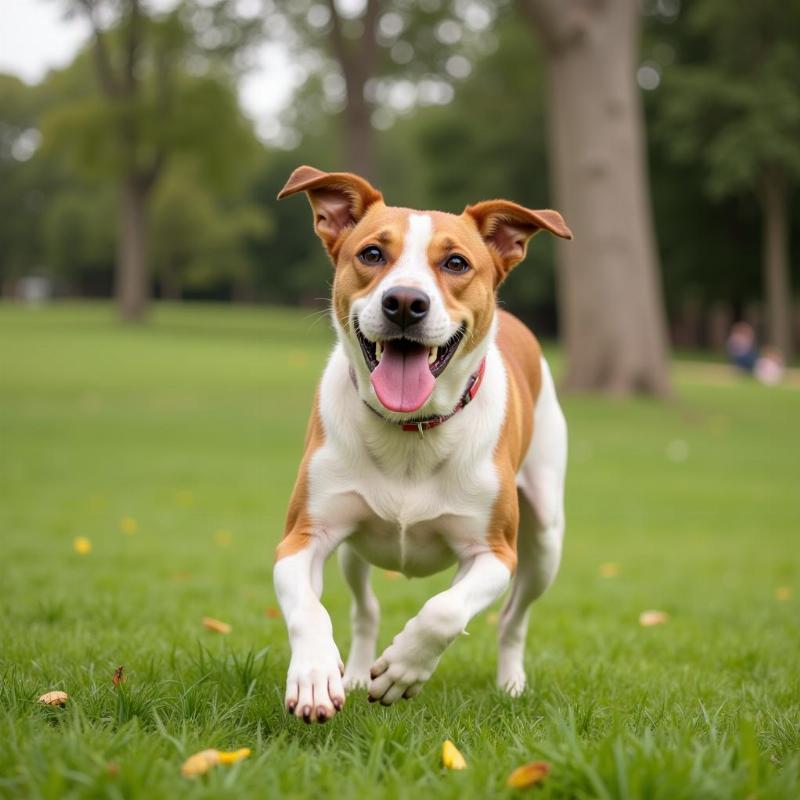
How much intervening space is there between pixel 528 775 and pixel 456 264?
202 cm

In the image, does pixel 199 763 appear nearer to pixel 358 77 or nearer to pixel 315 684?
pixel 315 684

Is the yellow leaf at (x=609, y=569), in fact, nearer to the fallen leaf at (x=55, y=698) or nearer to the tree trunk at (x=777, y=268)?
the fallen leaf at (x=55, y=698)

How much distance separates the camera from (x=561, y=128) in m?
20.1

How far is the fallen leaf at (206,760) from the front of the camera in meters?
2.84

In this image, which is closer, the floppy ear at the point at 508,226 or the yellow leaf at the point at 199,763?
the yellow leaf at the point at 199,763

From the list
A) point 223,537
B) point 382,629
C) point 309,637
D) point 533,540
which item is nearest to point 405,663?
point 309,637

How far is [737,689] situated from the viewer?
4574mm

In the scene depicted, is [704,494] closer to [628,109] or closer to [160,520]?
[160,520]

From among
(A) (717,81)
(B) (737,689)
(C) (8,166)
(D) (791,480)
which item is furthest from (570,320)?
(C) (8,166)

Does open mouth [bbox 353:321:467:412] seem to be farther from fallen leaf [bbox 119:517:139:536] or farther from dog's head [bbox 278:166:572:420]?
fallen leaf [bbox 119:517:139:536]

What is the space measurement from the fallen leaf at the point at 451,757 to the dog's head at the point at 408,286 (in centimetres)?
121

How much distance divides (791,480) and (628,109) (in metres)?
8.67

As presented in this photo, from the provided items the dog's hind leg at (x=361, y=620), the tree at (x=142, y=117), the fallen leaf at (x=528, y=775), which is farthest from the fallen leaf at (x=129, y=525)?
the tree at (x=142, y=117)

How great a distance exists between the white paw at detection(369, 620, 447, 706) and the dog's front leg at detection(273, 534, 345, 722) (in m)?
0.16
